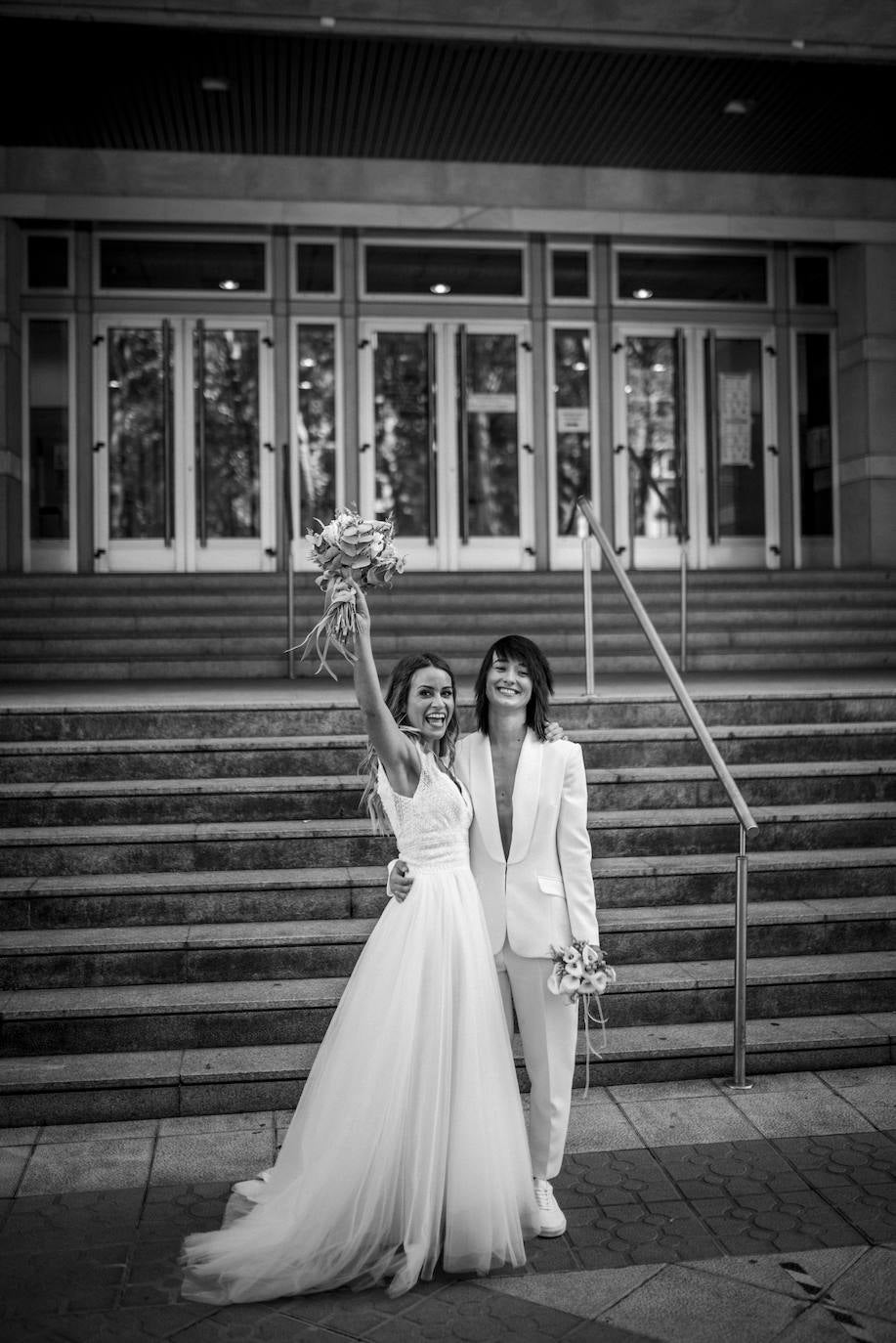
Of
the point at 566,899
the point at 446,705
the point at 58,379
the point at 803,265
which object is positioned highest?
the point at 803,265

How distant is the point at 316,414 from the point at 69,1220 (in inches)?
453

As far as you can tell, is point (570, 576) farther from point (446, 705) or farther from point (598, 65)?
point (446, 705)

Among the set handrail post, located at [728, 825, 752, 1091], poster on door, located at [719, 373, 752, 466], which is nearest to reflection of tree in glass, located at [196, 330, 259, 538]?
poster on door, located at [719, 373, 752, 466]

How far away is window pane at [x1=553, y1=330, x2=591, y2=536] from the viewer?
14867 mm

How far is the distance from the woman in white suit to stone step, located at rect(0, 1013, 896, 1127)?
3.65 feet

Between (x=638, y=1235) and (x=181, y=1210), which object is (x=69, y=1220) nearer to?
(x=181, y=1210)

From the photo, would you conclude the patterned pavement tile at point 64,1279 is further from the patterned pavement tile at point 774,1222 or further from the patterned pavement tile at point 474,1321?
the patterned pavement tile at point 774,1222

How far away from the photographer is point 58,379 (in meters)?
14.0

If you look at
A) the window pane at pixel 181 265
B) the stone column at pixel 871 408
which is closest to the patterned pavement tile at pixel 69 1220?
the window pane at pixel 181 265

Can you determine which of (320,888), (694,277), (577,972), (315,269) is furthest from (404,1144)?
(694,277)

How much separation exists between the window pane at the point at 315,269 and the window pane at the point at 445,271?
1.42 feet

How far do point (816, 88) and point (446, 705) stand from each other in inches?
422

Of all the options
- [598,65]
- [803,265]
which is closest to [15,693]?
[598,65]

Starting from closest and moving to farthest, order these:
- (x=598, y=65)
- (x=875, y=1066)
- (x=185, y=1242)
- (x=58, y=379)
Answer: (x=185, y=1242)
(x=875, y=1066)
(x=598, y=65)
(x=58, y=379)
